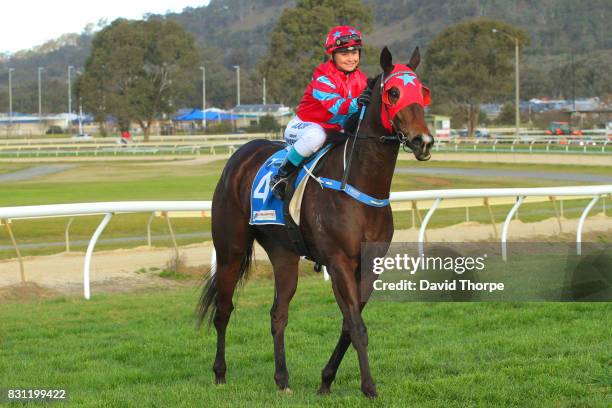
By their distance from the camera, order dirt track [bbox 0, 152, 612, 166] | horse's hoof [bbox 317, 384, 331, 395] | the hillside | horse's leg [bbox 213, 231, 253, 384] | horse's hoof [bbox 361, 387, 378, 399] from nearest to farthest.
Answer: horse's hoof [bbox 361, 387, 378, 399] → horse's hoof [bbox 317, 384, 331, 395] → horse's leg [bbox 213, 231, 253, 384] → dirt track [bbox 0, 152, 612, 166] → the hillside

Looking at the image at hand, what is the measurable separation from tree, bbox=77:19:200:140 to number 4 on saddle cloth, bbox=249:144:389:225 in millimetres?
66411

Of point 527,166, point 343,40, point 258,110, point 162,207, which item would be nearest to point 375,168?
point 343,40

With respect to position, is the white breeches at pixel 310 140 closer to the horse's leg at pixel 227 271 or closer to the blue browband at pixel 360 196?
the blue browband at pixel 360 196

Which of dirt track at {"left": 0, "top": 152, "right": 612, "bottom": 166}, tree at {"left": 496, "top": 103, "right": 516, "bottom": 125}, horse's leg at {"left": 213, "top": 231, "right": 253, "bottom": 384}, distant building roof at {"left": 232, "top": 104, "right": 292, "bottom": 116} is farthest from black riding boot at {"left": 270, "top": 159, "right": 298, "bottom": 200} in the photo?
distant building roof at {"left": 232, "top": 104, "right": 292, "bottom": 116}

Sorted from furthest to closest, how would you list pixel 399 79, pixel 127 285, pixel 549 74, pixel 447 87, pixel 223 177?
pixel 549 74 < pixel 447 87 < pixel 127 285 < pixel 223 177 < pixel 399 79

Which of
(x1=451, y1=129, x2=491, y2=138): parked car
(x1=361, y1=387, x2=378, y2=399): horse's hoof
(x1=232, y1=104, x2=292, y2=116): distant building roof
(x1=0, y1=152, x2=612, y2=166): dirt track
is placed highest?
(x1=232, y1=104, x2=292, y2=116): distant building roof

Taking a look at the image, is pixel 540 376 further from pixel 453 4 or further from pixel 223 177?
pixel 453 4

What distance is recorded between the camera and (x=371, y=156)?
202 inches

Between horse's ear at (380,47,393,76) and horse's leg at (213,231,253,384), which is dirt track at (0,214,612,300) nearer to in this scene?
horse's leg at (213,231,253,384)

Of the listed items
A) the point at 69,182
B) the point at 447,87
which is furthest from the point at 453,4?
the point at 69,182

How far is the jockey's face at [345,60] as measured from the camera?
5504 millimetres

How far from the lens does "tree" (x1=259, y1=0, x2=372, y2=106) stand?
66.2 m

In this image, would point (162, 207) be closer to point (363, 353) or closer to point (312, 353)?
point (312, 353)

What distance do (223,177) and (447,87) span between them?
6061 centimetres
